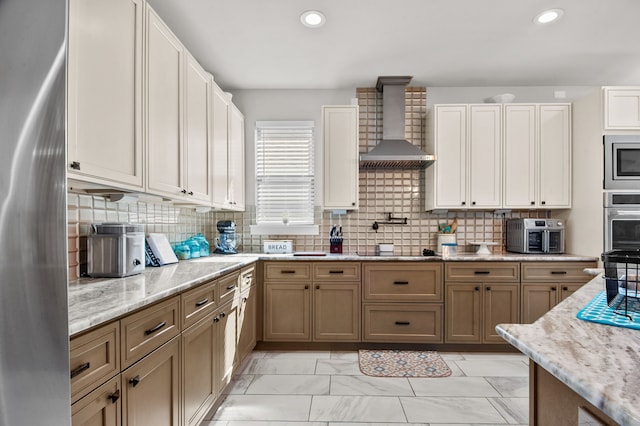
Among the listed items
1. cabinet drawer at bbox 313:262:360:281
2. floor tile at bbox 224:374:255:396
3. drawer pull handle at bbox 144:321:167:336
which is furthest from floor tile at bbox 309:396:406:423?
drawer pull handle at bbox 144:321:167:336

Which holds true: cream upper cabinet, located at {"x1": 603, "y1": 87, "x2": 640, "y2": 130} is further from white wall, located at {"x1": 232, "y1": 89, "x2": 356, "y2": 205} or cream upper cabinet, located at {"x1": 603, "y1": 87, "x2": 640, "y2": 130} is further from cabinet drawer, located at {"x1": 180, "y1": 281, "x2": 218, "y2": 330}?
cabinet drawer, located at {"x1": 180, "y1": 281, "x2": 218, "y2": 330}

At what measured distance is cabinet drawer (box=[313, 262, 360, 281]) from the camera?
3.08 meters

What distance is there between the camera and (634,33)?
8.61 ft

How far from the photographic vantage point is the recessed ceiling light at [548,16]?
2.33 m

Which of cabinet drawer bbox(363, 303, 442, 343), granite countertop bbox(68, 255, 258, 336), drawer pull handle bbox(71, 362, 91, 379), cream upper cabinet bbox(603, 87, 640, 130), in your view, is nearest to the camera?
drawer pull handle bbox(71, 362, 91, 379)

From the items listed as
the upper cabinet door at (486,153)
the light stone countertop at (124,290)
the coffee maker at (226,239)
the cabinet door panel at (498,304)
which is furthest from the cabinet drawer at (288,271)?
the upper cabinet door at (486,153)

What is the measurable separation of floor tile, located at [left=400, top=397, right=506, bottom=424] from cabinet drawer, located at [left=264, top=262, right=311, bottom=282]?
51.7 inches

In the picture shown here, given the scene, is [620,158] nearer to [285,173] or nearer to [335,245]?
[335,245]

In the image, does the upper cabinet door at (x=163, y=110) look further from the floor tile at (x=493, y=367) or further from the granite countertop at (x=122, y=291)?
the floor tile at (x=493, y=367)

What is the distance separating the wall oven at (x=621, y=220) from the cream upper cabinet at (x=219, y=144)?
343cm

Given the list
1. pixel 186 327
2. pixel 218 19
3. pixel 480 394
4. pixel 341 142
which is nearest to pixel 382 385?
pixel 480 394

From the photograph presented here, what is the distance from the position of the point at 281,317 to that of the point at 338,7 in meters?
2.60

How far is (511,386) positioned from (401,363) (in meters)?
0.81

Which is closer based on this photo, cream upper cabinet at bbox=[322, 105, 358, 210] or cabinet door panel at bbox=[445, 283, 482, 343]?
cabinet door panel at bbox=[445, 283, 482, 343]
